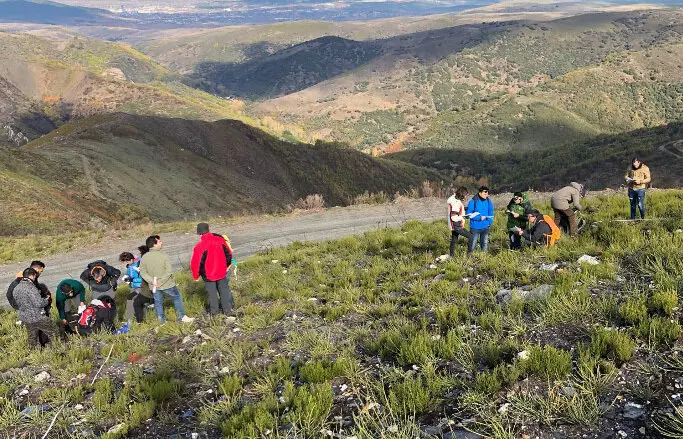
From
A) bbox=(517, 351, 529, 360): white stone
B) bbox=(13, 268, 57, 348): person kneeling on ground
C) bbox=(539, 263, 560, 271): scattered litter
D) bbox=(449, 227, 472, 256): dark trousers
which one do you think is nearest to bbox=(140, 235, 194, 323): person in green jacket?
bbox=(13, 268, 57, 348): person kneeling on ground

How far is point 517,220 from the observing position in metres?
9.95

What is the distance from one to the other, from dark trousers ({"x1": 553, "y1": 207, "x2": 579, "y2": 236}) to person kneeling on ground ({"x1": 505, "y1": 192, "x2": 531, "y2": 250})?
84cm

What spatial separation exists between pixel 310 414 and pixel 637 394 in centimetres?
304

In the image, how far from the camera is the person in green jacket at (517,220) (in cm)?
973

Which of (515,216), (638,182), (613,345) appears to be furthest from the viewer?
(638,182)

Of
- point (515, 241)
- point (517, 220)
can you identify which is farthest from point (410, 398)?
point (517, 220)

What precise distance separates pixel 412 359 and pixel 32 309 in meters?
6.91

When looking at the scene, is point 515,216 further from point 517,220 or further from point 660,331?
point 660,331

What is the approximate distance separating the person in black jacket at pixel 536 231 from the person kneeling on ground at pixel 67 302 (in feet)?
30.7

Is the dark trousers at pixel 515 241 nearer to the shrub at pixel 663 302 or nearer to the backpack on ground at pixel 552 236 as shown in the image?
the backpack on ground at pixel 552 236

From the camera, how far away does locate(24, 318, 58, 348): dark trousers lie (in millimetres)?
7941

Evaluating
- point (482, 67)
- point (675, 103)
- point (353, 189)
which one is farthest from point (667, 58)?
point (353, 189)

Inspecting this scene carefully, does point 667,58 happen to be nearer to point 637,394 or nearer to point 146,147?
point 146,147

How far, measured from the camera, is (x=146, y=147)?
45375 millimetres
